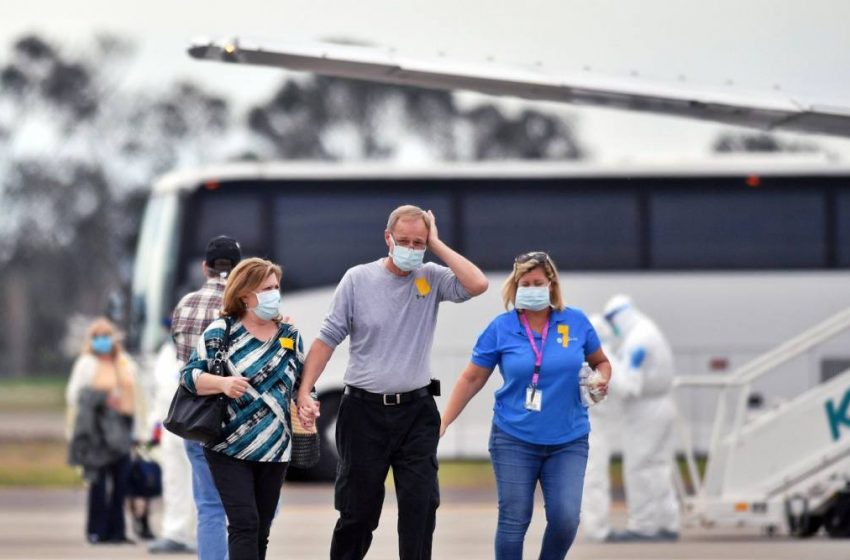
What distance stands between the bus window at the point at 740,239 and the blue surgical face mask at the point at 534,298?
1342 cm

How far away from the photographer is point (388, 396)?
9055 mm

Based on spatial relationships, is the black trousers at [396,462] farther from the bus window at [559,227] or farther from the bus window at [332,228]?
the bus window at [559,227]

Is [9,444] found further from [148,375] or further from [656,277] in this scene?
[656,277]

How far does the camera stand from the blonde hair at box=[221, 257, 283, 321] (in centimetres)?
877

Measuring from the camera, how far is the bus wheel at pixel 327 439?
69.6 ft

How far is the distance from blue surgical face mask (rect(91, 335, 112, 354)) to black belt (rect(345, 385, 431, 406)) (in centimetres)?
595

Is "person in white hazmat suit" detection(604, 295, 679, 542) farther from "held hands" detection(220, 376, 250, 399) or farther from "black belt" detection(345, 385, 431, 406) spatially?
"held hands" detection(220, 376, 250, 399)

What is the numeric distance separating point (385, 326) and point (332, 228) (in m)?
13.6

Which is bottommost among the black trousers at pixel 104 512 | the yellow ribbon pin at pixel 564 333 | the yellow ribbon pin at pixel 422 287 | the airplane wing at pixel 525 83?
the black trousers at pixel 104 512

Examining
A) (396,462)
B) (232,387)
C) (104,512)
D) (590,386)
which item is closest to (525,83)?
(590,386)

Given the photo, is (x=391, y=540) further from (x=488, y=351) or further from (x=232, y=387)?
(x=232, y=387)

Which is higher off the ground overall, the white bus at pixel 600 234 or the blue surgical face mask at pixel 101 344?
the white bus at pixel 600 234

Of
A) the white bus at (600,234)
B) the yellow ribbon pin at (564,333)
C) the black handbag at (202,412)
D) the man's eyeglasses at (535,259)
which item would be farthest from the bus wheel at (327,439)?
the black handbag at (202,412)

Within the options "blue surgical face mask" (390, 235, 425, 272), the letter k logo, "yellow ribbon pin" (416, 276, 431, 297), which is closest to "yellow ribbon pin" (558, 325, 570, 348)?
"yellow ribbon pin" (416, 276, 431, 297)
